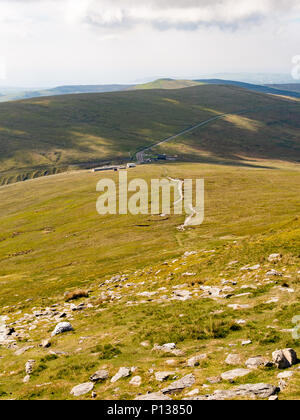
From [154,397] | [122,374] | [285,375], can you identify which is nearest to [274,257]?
[285,375]

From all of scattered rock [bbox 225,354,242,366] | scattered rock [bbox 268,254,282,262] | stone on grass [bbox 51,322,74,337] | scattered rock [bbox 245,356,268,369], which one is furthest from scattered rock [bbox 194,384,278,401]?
scattered rock [bbox 268,254,282,262]

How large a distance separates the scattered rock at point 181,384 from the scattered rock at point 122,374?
115 inches

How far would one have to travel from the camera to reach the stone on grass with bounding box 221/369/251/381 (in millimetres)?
14649

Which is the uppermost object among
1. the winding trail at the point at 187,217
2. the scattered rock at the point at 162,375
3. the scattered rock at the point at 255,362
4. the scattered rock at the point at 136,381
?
the scattered rock at the point at 255,362

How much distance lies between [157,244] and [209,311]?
47571 millimetres

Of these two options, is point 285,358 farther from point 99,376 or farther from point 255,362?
point 99,376

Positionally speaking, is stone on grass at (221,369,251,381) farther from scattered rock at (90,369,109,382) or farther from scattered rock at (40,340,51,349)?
scattered rock at (40,340,51,349)

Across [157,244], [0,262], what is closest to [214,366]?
[157,244]

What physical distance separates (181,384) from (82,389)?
4.85 m

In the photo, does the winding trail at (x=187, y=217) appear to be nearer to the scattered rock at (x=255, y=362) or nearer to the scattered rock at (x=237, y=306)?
the scattered rock at (x=237, y=306)

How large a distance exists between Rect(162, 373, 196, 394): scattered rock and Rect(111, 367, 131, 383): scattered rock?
2.92 m

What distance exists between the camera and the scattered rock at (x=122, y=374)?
54.3 feet

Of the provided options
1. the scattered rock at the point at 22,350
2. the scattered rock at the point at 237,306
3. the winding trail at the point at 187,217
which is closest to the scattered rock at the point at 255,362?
the scattered rock at the point at 237,306
